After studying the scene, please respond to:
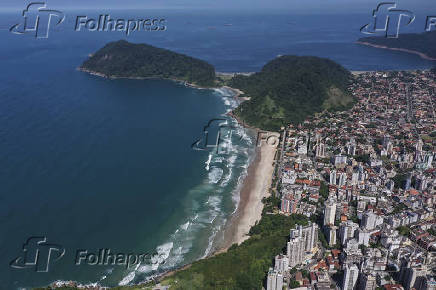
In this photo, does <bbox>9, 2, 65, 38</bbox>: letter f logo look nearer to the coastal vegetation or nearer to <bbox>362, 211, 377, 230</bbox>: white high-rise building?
the coastal vegetation

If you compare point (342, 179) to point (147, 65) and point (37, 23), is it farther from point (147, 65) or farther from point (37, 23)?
point (147, 65)

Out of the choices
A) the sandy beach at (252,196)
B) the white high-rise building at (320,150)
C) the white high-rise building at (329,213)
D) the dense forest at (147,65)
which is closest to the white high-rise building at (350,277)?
the white high-rise building at (329,213)

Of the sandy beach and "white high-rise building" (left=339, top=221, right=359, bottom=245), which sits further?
the sandy beach

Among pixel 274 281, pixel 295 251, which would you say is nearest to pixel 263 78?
pixel 295 251

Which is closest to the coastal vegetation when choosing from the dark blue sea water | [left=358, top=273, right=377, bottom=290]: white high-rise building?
the dark blue sea water

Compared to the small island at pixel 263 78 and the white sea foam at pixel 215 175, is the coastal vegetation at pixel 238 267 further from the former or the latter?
the small island at pixel 263 78

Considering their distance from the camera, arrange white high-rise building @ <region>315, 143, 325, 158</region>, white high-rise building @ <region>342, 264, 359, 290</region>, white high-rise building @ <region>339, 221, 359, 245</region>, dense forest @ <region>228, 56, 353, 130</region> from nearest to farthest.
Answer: white high-rise building @ <region>342, 264, 359, 290</region> < white high-rise building @ <region>339, 221, 359, 245</region> < white high-rise building @ <region>315, 143, 325, 158</region> < dense forest @ <region>228, 56, 353, 130</region>
